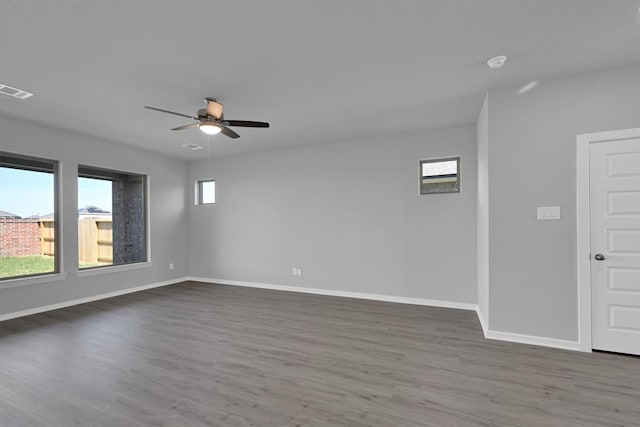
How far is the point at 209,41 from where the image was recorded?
2.28 m

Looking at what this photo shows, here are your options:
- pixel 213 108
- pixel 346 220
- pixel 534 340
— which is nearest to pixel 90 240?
pixel 213 108

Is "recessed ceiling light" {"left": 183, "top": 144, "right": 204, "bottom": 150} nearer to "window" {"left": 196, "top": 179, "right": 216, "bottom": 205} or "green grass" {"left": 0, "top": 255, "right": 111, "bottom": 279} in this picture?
"window" {"left": 196, "top": 179, "right": 216, "bottom": 205}

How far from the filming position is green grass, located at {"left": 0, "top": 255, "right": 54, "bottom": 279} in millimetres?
4023

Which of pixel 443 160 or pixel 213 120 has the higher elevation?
pixel 213 120

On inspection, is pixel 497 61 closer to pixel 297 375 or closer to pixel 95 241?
pixel 297 375

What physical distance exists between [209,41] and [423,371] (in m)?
3.26

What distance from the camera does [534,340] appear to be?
2975 millimetres

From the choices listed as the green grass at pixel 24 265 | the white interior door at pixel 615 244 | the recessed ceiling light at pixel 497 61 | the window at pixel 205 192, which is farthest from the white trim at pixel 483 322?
the green grass at pixel 24 265

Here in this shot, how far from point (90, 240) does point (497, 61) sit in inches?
252

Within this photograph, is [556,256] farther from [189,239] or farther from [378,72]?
[189,239]

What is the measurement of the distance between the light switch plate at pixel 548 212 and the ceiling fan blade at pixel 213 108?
141 inches

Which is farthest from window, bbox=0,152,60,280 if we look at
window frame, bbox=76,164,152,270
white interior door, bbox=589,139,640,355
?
white interior door, bbox=589,139,640,355

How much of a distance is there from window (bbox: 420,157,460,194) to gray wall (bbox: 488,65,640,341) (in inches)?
49.3

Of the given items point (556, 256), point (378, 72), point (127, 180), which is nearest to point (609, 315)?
point (556, 256)
